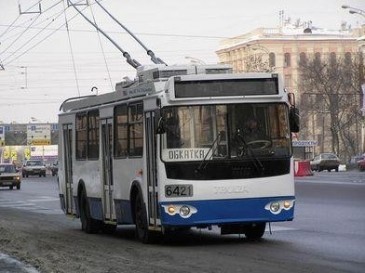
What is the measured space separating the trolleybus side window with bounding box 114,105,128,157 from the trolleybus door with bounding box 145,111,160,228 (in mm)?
1189

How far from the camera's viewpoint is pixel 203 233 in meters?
17.9

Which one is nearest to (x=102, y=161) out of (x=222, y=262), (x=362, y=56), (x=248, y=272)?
(x=222, y=262)

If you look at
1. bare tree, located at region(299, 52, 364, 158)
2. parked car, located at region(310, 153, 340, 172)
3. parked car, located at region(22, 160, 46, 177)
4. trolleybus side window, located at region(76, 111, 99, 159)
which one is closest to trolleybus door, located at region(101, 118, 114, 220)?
trolleybus side window, located at region(76, 111, 99, 159)

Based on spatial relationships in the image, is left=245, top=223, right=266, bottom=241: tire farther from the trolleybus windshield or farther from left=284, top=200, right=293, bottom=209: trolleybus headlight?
the trolleybus windshield

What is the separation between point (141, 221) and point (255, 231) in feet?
6.58

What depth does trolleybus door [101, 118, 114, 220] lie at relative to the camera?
17219 mm

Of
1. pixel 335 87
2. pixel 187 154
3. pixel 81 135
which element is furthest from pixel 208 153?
pixel 335 87

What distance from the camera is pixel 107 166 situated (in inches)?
687

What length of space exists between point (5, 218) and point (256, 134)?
1241 cm

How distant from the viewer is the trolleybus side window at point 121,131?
16.4 m

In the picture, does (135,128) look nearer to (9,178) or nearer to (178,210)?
(178,210)

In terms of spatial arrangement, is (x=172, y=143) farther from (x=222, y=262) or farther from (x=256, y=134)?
(x=222, y=262)

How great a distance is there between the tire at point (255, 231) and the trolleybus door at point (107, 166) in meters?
2.83

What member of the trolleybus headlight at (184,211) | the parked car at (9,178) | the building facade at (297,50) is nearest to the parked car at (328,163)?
the building facade at (297,50)
